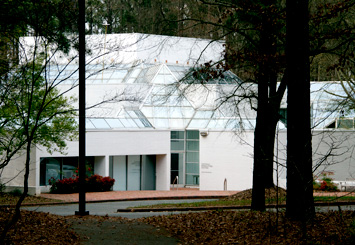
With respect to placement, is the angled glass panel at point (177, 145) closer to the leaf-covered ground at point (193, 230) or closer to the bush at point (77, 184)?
the bush at point (77, 184)

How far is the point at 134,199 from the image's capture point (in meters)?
25.8

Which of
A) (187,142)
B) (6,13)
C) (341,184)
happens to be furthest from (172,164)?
(6,13)

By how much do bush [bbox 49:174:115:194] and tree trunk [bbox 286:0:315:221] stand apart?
20.9 meters

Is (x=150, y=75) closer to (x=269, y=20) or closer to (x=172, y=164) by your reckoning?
(x=172, y=164)

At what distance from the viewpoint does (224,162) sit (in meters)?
34.2

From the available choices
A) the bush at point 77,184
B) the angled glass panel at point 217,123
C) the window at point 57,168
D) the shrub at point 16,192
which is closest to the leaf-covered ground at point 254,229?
the shrub at point 16,192

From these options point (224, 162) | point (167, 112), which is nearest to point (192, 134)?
point (167, 112)

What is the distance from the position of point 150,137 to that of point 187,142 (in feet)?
12.2

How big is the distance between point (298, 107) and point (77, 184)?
70.8 ft

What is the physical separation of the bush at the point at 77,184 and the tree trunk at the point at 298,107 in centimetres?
2087

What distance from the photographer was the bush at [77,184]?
29.3m

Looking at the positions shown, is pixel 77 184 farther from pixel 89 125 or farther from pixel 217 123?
pixel 217 123

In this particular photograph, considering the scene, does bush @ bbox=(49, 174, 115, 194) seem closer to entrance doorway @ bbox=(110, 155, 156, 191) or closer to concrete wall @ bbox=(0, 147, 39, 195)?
concrete wall @ bbox=(0, 147, 39, 195)

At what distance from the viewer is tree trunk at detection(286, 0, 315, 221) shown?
404 inches
